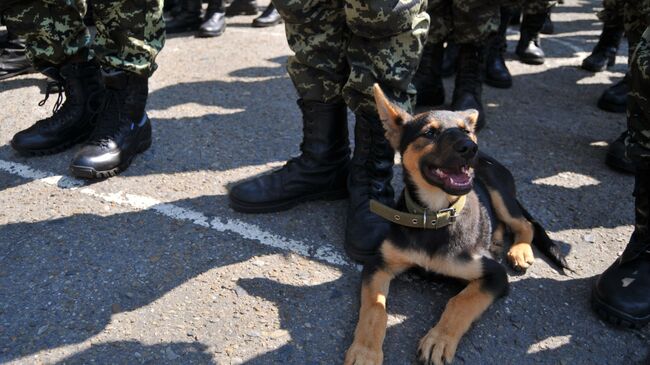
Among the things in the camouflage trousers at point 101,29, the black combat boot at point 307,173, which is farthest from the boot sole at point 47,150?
the black combat boot at point 307,173

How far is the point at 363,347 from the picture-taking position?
230 centimetres

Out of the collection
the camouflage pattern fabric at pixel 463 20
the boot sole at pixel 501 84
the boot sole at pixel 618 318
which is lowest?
the boot sole at pixel 618 318

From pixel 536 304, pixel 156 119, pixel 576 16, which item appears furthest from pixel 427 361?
pixel 576 16

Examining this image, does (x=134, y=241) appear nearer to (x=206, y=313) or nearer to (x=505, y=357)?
(x=206, y=313)

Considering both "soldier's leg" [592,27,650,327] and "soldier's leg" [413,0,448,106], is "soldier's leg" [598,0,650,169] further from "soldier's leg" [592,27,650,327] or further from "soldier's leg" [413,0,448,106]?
"soldier's leg" [413,0,448,106]

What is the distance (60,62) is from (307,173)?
211 cm

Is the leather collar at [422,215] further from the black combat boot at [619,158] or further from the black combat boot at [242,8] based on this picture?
the black combat boot at [242,8]

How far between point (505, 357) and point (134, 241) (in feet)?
6.97

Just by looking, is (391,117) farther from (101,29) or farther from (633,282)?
(101,29)

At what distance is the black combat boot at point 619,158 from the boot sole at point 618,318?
1.78m

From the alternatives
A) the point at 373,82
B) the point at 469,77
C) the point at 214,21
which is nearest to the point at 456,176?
the point at 373,82

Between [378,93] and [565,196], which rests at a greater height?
[378,93]

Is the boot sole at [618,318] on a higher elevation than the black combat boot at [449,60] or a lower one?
lower

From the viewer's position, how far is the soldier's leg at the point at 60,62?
12.2ft
